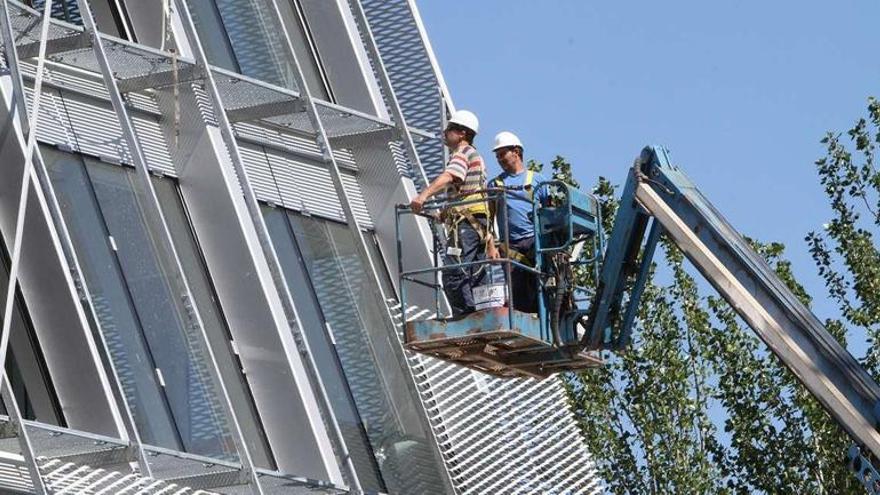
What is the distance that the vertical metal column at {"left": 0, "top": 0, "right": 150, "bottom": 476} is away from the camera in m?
16.4

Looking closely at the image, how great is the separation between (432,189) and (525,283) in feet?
3.64

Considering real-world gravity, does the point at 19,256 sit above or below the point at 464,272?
above

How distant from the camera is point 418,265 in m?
21.5

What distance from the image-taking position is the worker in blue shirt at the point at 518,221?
682 inches

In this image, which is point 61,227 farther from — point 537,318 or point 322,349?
point 322,349

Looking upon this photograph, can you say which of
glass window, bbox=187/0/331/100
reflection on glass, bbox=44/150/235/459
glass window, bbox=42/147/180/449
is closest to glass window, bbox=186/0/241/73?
glass window, bbox=187/0/331/100

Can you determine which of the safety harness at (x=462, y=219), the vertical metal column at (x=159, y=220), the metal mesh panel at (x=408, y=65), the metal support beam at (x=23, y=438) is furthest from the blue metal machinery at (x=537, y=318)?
the metal mesh panel at (x=408, y=65)

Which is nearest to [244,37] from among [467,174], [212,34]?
[212,34]

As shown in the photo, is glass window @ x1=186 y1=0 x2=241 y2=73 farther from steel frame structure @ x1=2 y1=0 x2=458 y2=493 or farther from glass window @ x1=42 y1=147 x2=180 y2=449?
glass window @ x1=42 y1=147 x2=180 y2=449

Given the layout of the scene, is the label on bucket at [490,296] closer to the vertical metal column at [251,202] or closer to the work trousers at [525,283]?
the work trousers at [525,283]

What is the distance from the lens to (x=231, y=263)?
765 inches

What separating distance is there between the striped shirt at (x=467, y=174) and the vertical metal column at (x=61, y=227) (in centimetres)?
273

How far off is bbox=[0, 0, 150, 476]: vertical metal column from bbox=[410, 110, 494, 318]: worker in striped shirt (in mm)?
2480

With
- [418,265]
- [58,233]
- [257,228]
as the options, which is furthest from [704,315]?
[58,233]
